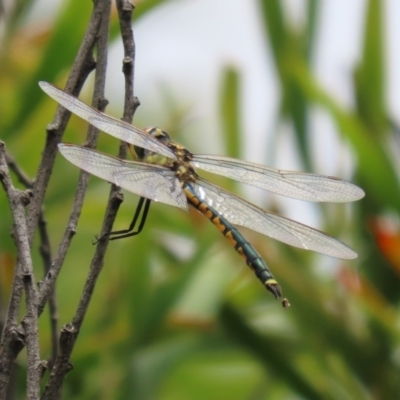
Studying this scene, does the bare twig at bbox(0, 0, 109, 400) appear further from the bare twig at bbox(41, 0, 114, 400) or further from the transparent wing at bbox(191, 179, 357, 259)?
the transparent wing at bbox(191, 179, 357, 259)

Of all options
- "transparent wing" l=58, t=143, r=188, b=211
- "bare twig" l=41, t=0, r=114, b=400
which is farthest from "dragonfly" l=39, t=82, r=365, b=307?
"bare twig" l=41, t=0, r=114, b=400

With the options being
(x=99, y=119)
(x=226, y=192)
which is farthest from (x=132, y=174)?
(x=226, y=192)

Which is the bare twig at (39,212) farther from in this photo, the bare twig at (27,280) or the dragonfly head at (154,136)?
the dragonfly head at (154,136)

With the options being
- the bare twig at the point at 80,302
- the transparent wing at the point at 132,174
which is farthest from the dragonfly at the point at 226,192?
the bare twig at the point at 80,302

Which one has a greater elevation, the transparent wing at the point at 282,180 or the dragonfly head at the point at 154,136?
the dragonfly head at the point at 154,136

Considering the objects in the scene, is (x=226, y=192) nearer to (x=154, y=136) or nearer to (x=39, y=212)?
(x=154, y=136)
